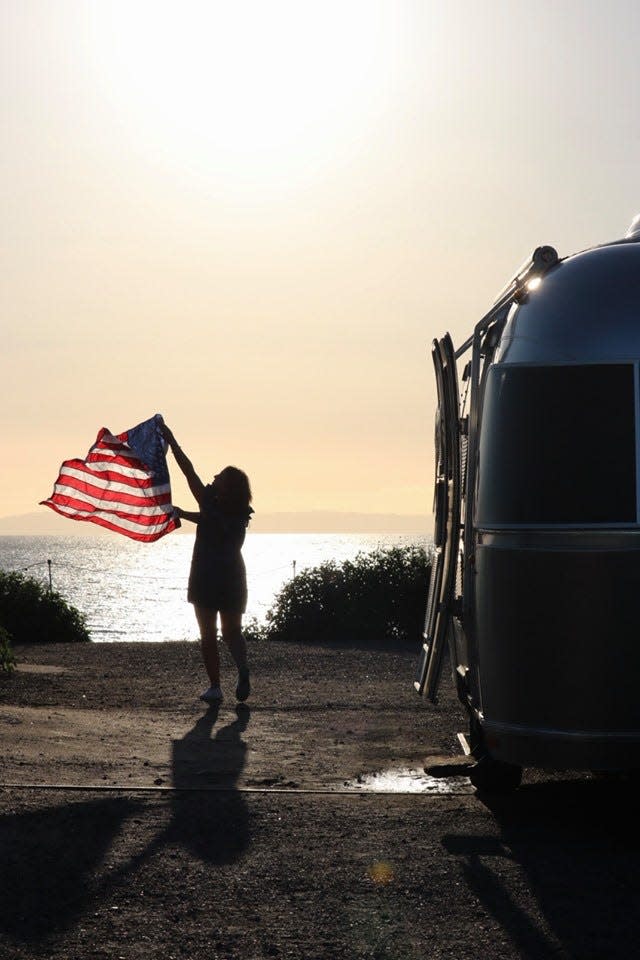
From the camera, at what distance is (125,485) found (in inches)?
414

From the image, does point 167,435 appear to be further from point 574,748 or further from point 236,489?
point 574,748

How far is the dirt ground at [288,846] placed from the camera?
4766 millimetres

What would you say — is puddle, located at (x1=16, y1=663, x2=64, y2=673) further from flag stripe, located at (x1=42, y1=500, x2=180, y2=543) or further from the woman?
the woman

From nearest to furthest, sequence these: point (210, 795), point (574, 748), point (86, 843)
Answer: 1. point (574, 748)
2. point (86, 843)
3. point (210, 795)

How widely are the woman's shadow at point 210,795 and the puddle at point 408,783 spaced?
795 millimetres

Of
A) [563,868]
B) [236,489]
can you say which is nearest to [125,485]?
[236,489]

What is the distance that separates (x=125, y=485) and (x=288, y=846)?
16.4ft

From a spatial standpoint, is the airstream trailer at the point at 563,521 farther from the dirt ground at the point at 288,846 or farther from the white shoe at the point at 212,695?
the white shoe at the point at 212,695

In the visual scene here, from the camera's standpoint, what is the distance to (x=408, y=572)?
18.2 meters

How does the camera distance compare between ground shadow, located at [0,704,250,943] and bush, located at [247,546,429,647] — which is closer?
ground shadow, located at [0,704,250,943]

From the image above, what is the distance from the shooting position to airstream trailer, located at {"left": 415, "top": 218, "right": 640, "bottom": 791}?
580cm

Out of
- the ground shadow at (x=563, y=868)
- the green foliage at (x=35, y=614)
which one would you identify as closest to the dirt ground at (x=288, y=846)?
the ground shadow at (x=563, y=868)

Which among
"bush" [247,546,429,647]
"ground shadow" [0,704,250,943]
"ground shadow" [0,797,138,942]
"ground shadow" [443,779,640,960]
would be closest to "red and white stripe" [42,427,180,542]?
"ground shadow" [0,704,250,943]

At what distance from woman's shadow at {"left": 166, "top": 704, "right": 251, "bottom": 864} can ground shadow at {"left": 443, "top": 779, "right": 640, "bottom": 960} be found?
1102mm
